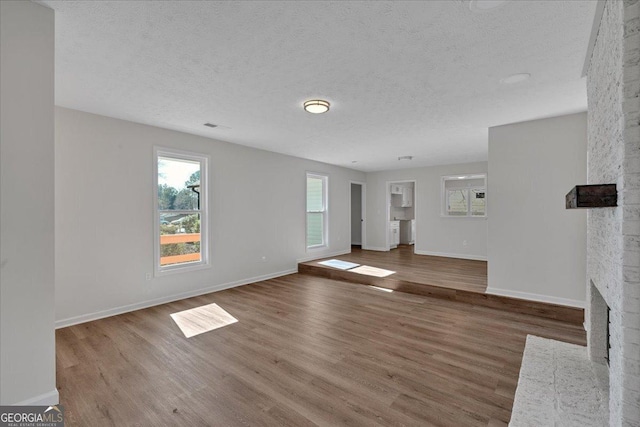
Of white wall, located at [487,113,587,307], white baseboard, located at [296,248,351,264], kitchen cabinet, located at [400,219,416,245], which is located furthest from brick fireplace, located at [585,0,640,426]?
kitchen cabinet, located at [400,219,416,245]

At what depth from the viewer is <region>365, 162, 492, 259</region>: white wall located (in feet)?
23.5

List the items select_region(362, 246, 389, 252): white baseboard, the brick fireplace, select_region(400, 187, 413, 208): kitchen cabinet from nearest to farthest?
the brick fireplace, select_region(362, 246, 389, 252): white baseboard, select_region(400, 187, 413, 208): kitchen cabinet

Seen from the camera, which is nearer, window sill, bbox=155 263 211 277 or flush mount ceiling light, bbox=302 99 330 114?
flush mount ceiling light, bbox=302 99 330 114

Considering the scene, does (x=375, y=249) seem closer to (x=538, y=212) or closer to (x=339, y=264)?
(x=339, y=264)

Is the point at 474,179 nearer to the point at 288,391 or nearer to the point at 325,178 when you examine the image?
the point at 325,178

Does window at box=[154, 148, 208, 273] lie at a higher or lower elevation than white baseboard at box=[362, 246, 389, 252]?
higher

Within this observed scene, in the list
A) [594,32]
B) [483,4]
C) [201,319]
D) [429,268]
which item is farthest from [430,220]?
[483,4]

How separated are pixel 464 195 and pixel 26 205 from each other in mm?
7992

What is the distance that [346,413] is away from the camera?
191 cm

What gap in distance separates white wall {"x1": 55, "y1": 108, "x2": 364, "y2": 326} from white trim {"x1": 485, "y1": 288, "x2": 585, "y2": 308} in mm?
3998

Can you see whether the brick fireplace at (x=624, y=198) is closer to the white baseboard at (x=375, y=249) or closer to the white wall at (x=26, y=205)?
the white wall at (x=26, y=205)

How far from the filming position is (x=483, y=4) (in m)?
1.69

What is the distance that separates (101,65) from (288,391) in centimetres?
310

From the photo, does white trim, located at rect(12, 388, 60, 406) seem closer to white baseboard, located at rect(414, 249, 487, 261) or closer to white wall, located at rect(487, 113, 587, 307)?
white wall, located at rect(487, 113, 587, 307)
